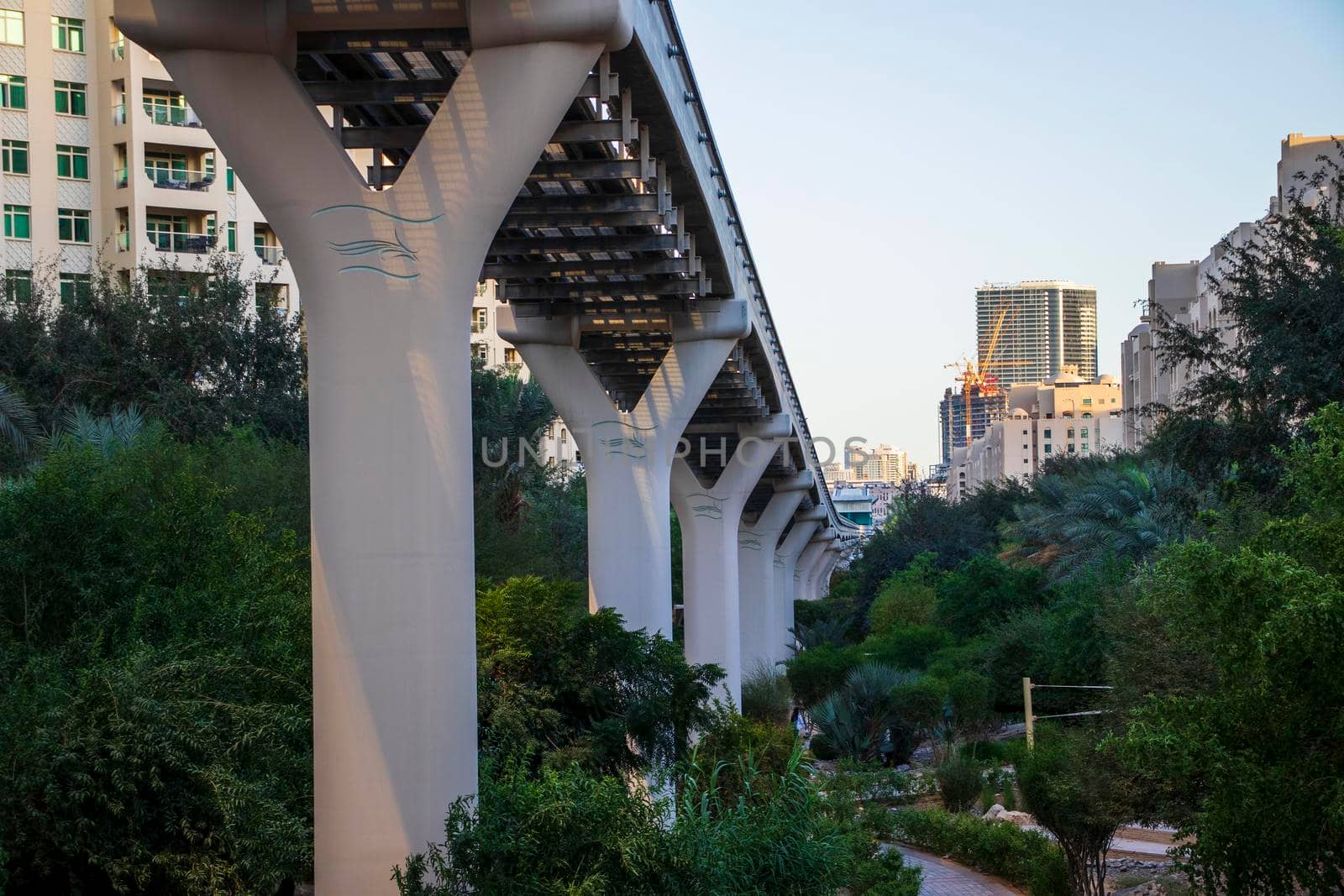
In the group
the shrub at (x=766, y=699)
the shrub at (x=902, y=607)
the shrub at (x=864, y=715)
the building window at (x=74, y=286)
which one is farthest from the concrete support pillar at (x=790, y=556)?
the building window at (x=74, y=286)

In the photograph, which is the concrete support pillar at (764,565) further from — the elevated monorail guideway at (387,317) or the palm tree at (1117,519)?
the elevated monorail guideway at (387,317)

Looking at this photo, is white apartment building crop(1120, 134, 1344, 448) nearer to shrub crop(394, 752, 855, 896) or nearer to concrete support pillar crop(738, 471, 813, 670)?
concrete support pillar crop(738, 471, 813, 670)

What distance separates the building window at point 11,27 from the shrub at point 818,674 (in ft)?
110

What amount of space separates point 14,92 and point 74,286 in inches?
562

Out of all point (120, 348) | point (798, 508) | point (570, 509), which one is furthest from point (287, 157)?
point (798, 508)

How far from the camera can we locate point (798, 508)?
69062 millimetres

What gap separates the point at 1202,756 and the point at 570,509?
42429mm

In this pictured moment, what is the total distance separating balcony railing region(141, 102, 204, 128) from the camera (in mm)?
55562

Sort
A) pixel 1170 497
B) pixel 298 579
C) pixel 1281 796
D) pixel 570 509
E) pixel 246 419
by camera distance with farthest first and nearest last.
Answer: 1. pixel 570 509
2. pixel 246 419
3. pixel 1170 497
4. pixel 298 579
5. pixel 1281 796

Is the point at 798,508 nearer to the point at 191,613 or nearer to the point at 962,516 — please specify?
the point at 962,516

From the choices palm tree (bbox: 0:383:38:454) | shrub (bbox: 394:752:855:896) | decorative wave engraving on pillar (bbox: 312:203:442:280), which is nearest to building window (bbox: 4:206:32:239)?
palm tree (bbox: 0:383:38:454)

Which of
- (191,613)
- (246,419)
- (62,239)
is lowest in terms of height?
(191,613)

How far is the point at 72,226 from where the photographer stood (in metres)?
56.0

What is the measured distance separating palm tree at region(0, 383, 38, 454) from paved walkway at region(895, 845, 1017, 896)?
1516 cm
